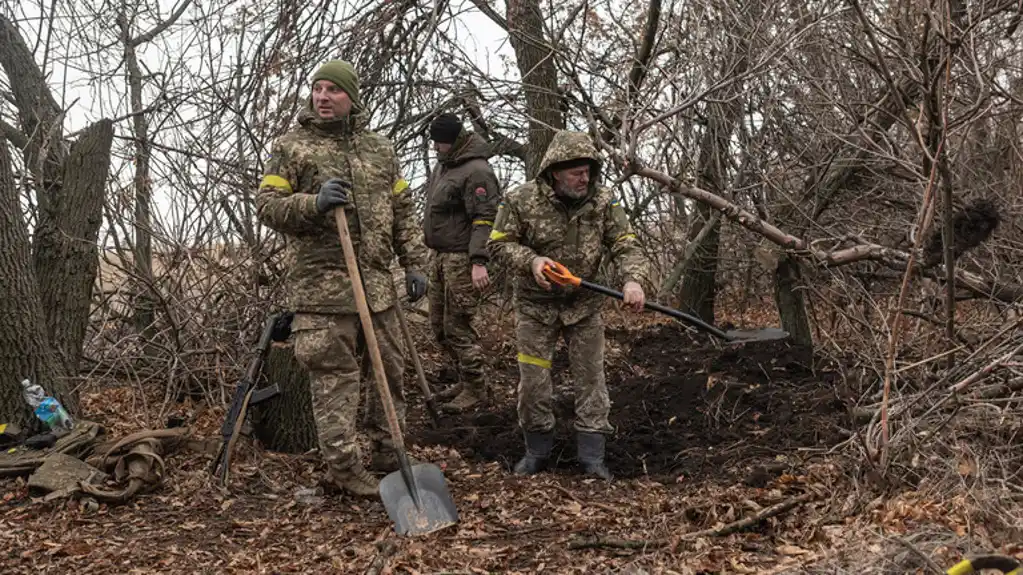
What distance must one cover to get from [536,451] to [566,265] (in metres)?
1.05

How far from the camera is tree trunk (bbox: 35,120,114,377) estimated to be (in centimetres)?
616

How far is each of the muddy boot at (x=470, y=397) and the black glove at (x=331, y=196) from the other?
289 cm

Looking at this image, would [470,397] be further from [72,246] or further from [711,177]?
[72,246]

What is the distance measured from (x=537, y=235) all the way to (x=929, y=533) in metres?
2.49

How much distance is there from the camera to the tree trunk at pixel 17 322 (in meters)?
5.67

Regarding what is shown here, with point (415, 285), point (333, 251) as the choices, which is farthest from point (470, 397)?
point (333, 251)

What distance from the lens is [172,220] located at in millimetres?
6988

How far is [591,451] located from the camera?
17.6ft

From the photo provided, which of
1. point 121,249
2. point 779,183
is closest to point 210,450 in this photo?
point 121,249

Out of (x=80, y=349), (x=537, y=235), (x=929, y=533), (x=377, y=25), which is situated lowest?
(x=929, y=533)

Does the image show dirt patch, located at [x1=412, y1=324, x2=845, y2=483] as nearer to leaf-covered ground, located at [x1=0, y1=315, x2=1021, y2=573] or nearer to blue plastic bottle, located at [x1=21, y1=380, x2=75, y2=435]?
leaf-covered ground, located at [x1=0, y1=315, x2=1021, y2=573]

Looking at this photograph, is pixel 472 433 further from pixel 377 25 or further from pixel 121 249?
pixel 377 25

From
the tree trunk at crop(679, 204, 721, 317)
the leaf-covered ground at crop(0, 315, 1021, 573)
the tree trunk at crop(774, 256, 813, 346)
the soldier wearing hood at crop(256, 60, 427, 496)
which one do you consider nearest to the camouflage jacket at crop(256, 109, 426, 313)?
the soldier wearing hood at crop(256, 60, 427, 496)

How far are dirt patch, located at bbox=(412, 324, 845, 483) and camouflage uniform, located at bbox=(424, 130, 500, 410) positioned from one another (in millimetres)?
410
